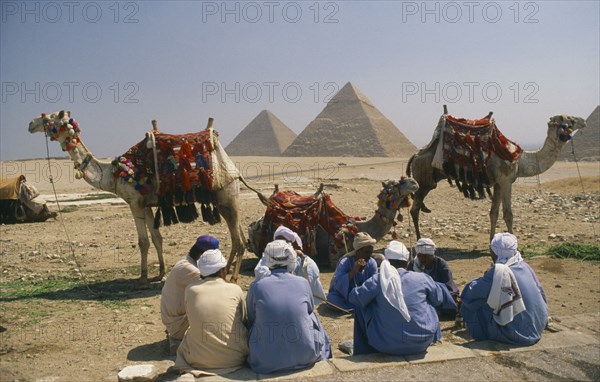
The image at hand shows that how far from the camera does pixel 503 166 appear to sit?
9.61 meters

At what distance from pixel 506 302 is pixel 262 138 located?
96737 millimetres

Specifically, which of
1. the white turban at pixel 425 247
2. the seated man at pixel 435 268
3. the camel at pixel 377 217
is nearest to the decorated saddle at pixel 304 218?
the camel at pixel 377 217

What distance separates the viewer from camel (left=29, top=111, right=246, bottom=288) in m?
7.56

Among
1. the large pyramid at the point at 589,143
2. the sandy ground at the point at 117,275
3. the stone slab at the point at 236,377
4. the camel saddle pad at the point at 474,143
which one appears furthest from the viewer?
the large pyramid at the point at 589,143

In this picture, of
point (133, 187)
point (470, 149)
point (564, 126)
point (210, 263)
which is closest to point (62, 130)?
point (133, 187)

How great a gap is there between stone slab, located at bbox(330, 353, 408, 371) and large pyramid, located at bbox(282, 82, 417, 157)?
7545 cm

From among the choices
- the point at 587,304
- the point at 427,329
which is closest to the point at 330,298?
the point at 427,329

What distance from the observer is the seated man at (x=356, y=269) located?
504 cm

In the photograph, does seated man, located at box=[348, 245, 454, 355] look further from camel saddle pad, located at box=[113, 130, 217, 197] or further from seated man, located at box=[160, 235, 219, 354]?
camel saddle pad, located at box=[113, 130, 217, 197]

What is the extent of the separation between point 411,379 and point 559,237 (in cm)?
789

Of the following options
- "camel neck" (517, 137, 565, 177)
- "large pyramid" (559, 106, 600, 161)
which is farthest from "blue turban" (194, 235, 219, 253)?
"large pyramid" (559, 106, 600, 161)

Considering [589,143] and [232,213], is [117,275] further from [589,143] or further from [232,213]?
[589,143]

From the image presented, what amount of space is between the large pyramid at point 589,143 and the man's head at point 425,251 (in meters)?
57.9

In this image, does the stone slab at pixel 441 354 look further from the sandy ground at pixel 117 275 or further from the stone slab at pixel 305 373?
the stone slab at pixel 305 373
